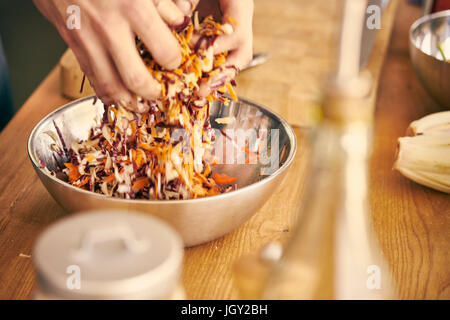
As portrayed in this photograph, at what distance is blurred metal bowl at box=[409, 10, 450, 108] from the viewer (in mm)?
1465

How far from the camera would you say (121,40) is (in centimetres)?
88

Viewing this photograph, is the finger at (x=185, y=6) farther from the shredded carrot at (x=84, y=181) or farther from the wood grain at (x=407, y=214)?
the wood grain at (x=407, y=214)

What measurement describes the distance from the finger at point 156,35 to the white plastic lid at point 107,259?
1.38 feet

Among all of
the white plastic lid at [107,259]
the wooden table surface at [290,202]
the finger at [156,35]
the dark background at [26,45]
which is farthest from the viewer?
→ the dark background at [26,45]

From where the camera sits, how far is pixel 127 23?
34.6 inches

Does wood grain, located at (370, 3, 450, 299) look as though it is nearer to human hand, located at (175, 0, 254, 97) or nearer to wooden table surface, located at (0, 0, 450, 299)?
wooden table surface, located at (0, 0, 450, 299)

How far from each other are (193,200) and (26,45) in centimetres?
272

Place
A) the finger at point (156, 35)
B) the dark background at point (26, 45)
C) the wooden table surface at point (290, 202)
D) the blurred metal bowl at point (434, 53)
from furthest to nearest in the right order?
the dark background at point (26, 45), the blurred metal bowl at point (434, 53), the wooden table surface at point (290, 202), the finger at point (156, 35)

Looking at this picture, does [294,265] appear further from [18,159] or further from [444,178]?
[18,159]

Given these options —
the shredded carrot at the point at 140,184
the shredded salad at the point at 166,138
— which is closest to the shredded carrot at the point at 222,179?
the shredded salad at the point at 166,138

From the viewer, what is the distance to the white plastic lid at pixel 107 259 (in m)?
0.51

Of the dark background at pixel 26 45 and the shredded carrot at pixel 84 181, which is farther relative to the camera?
the dark background at pixel 26 45

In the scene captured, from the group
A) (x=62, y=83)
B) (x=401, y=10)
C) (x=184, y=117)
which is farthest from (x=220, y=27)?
(x=401, y=10)

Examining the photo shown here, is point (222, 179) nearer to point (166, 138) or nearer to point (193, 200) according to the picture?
point (166, 138)
